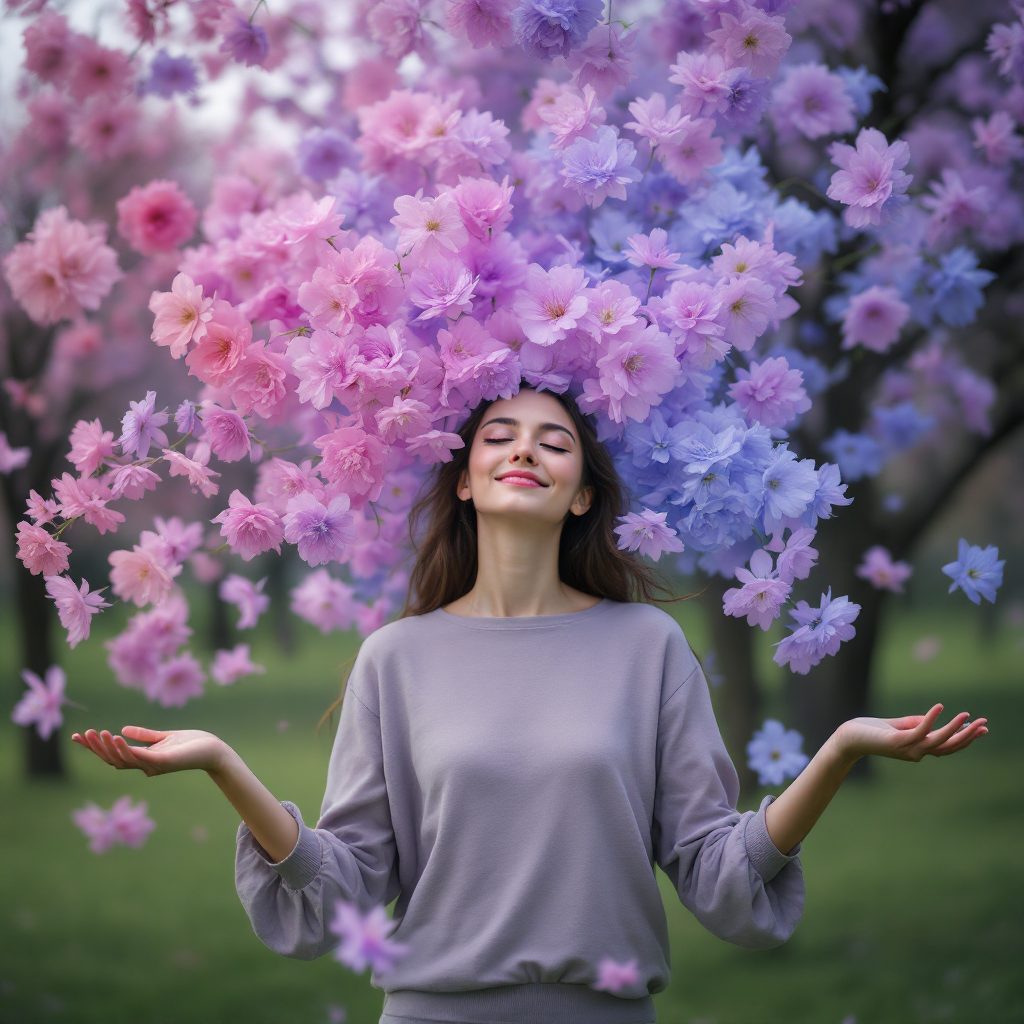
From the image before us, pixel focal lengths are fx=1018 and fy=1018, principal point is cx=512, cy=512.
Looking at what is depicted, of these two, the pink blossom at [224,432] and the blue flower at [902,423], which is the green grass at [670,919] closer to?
the pink blossom at [224,432]

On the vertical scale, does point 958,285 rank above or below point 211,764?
above

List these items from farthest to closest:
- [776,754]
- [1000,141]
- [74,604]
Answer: [1000,141] → [776,754] → [74,604]

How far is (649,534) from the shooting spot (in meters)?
1.75

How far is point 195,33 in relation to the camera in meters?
2.60

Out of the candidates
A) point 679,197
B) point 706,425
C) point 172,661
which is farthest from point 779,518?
point 172,661

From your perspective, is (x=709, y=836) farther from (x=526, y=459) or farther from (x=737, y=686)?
(x=737, y=686)

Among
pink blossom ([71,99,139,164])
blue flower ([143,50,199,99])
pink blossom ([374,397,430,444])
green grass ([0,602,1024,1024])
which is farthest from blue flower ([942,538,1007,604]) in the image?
pink blossom ([71,99,139,164])

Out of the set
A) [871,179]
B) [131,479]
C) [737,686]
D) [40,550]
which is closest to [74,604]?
[40,550]

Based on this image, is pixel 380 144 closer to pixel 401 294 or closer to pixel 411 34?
pixel 411 34

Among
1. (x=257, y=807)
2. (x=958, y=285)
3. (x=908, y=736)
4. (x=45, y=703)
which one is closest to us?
(x=908, y=736)

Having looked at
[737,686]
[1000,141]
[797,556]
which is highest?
[1000,141]

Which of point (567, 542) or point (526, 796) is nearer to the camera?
point (526, 796)

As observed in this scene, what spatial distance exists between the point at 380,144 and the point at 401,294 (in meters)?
0.67

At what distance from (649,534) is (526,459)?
29cm
